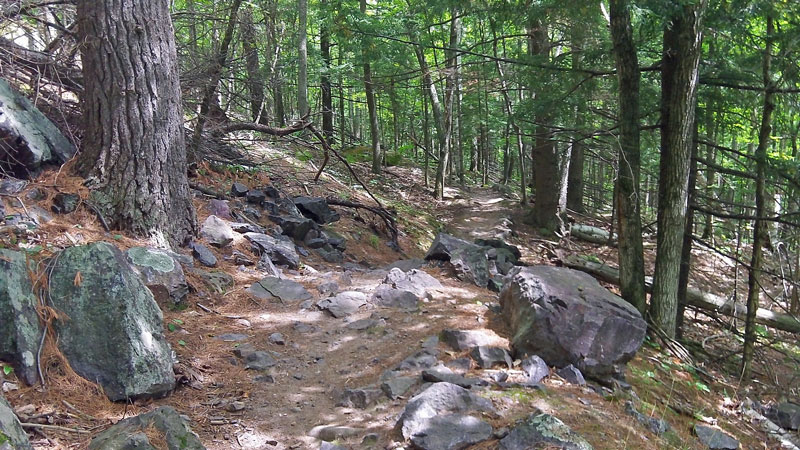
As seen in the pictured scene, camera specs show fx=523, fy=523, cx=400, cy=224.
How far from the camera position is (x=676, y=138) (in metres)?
6.09

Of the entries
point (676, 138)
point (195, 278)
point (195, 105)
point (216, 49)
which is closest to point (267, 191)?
point (195, 105)

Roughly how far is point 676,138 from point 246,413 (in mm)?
5457

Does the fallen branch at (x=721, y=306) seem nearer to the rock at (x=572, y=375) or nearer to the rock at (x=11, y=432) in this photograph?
the rock at (x=572, y=375)

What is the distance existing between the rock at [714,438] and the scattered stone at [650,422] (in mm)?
384

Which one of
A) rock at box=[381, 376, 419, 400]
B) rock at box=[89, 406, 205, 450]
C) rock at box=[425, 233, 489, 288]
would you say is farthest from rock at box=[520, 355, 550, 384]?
rock at box=[425, 233, 489, 288]

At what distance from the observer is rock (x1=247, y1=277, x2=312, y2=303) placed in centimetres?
588

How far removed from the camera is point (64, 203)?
5.23 m

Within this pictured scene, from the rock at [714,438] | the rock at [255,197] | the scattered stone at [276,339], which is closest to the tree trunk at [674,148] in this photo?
the rock at [714,438]

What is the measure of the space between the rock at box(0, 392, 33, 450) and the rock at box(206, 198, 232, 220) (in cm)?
530

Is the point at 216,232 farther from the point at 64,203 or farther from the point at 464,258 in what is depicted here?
the point at 464,258

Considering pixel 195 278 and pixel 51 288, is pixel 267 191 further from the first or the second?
pixel 51 288

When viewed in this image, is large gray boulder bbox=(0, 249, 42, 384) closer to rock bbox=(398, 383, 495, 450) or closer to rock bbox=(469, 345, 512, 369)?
rock bbox=(398, 383, 495, 450)

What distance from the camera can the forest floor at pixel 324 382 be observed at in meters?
3.38

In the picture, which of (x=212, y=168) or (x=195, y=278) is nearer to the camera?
(x=195, y=278)
